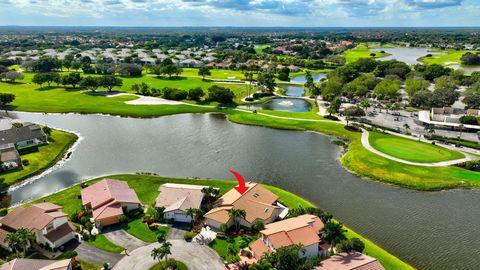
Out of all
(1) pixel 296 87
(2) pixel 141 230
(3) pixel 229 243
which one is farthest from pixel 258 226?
(1) pixel 296 87

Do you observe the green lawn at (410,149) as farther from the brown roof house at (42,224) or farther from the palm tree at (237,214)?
the brown roof house at (42,224)

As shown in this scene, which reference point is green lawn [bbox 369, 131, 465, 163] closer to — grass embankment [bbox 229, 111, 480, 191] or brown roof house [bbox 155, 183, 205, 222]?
grass embankment [bbox 229, 111, 480, 191]

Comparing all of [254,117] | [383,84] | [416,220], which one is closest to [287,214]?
[416,220]

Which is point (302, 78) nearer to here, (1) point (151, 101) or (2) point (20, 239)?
(1) point (151, 101)

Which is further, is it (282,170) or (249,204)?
(282,170)

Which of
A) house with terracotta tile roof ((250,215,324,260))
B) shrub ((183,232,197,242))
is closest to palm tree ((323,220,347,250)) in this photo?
house with terracotta tile roof ((250,215,324,260))

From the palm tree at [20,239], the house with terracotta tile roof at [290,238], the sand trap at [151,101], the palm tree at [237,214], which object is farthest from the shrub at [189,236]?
the sand trap at [151,101]
